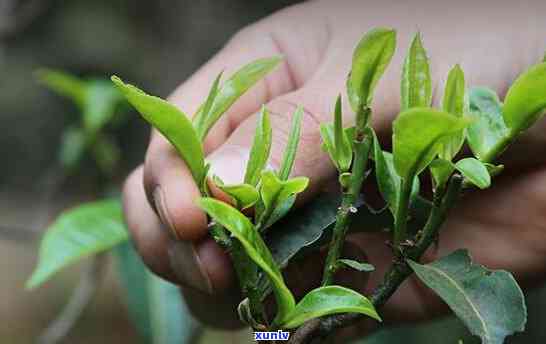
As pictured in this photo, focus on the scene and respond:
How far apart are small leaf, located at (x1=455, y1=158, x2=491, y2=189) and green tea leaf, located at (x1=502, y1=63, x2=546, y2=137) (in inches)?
1.2

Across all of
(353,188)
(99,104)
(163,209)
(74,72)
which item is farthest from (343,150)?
(74,72)

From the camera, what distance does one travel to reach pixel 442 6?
0.74 meters

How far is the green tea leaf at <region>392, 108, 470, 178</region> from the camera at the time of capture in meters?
0.35

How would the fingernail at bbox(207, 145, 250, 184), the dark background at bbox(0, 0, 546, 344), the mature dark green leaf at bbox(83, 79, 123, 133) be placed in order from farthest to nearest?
1. the dark background at bbox(0, 0, 546, 344)
2. the mature dark green leaf at bbox(83, 79, 123, 133)
3. the fingernail at bbox(207, 145, 250, 184)

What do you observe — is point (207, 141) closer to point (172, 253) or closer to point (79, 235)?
point (172, 253)

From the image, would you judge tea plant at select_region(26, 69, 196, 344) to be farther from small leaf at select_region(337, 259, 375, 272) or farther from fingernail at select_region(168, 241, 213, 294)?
small leaf at select_region(337, 259, 375, 272)

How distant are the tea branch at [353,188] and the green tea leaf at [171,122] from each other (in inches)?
3.0

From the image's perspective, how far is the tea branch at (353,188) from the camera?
1.30ft

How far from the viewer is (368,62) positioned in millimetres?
384

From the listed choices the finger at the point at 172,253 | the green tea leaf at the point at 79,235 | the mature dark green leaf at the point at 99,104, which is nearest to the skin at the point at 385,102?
the finger at the point at 172,253

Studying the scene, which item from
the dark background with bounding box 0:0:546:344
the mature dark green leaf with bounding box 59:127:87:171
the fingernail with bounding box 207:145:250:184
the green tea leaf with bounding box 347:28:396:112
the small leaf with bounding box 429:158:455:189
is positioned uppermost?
the green tea leaf with bounding box 347:28:396:112

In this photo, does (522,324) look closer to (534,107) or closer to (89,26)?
(534,107)

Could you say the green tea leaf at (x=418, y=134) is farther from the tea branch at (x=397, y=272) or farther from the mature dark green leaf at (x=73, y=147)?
the mature dark green leaf at (x=73, y=147)

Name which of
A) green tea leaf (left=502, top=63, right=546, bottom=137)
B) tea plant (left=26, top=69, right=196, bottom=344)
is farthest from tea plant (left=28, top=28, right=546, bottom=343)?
tea plant (left=26, top=69, right=196, bottom=344)
